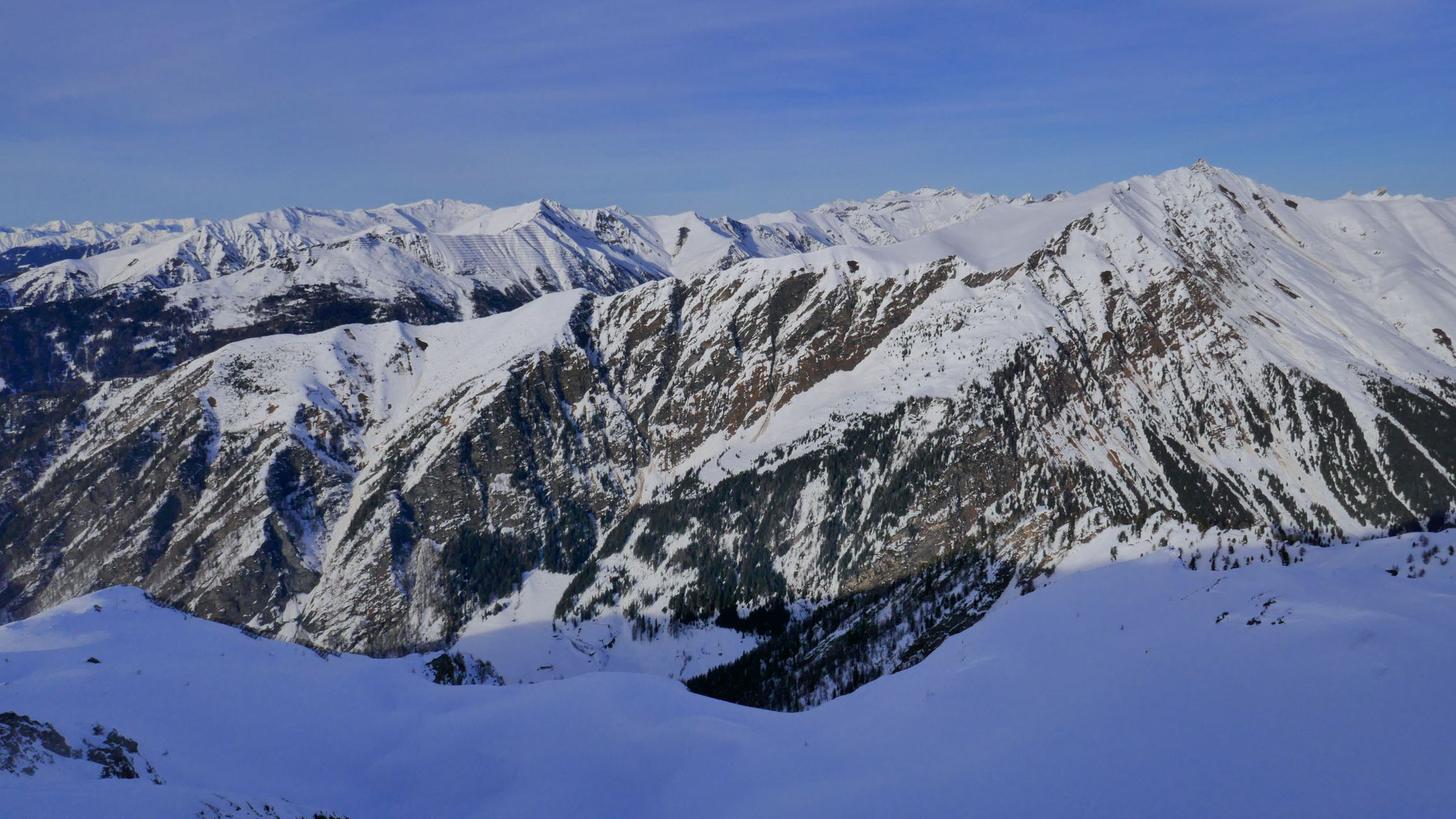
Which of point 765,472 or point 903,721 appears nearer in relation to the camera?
point 903,721

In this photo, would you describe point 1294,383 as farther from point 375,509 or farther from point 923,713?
point 375,509

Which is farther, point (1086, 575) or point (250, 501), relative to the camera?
point (250, 501)

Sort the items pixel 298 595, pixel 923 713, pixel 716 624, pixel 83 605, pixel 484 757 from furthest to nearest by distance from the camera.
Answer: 1. pixel 298 595
2. pixel 716 624
3. pixel 83 605
4. pixel 484 757
5. pixel 923 713

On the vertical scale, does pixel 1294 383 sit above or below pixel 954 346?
below

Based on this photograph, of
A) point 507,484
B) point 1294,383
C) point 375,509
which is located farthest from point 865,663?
point 1294,383

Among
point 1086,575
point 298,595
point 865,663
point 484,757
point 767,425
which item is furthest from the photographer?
point 767,425

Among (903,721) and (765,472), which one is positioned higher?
(765,472)

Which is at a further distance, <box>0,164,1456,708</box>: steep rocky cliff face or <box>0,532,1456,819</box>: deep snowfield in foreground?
<box>0,164,1456,708</box>: steep rocky cliff face

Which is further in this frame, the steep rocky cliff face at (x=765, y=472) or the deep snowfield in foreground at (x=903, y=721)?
the steep rocky cliff face at (x=765, y=472)
